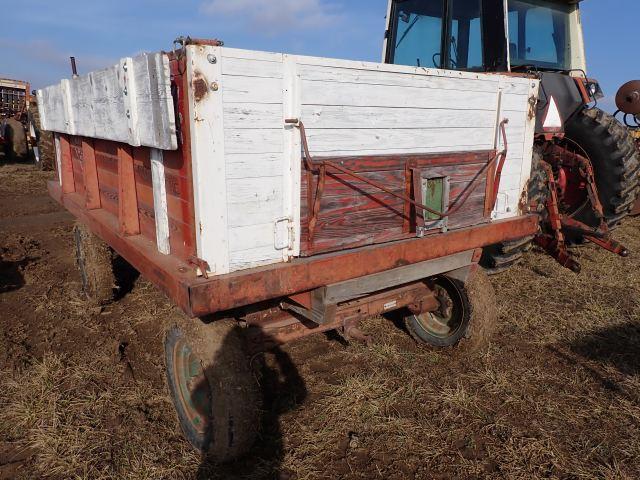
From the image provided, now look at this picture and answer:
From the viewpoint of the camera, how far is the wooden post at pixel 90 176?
3340 mm

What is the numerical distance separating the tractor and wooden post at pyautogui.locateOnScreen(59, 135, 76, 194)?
3.21 metres

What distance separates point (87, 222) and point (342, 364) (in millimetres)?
2030

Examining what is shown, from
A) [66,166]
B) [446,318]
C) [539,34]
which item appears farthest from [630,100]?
[66,166]

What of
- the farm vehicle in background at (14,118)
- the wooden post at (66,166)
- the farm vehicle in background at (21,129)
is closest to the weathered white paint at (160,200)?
the wooden post at (66,166)

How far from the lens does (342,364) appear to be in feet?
10.8

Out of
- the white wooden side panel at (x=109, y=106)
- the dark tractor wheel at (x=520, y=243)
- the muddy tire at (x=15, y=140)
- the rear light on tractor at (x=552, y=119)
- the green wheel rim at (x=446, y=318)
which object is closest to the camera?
the white wooden side panel at (x=109, y=106)

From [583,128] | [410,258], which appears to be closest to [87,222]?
[410,258]

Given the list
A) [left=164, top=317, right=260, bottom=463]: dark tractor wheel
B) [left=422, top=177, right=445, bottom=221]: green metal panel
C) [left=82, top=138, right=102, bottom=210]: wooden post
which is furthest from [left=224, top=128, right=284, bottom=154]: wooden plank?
[left=82, top=138, right=102, bottom=210]: wooden post

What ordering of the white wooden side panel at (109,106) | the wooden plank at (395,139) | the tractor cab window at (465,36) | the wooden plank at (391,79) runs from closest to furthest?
the wooden plank at (391,79) < the wooden plank at (395,139) < the white wooden side panel at (109,106) < the tractor cab window at (465,36)

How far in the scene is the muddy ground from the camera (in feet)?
7.84

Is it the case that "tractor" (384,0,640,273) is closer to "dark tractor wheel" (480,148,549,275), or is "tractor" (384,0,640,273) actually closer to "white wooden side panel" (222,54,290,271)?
"dark tractor wheel" (480,148,549,275)

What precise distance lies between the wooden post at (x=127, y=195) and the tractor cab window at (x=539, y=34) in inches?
133

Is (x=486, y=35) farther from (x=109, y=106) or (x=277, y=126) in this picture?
(x=109, y=106)

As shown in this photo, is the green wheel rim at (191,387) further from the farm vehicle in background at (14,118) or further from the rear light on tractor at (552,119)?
the farm vehicle in background at (14,118)
